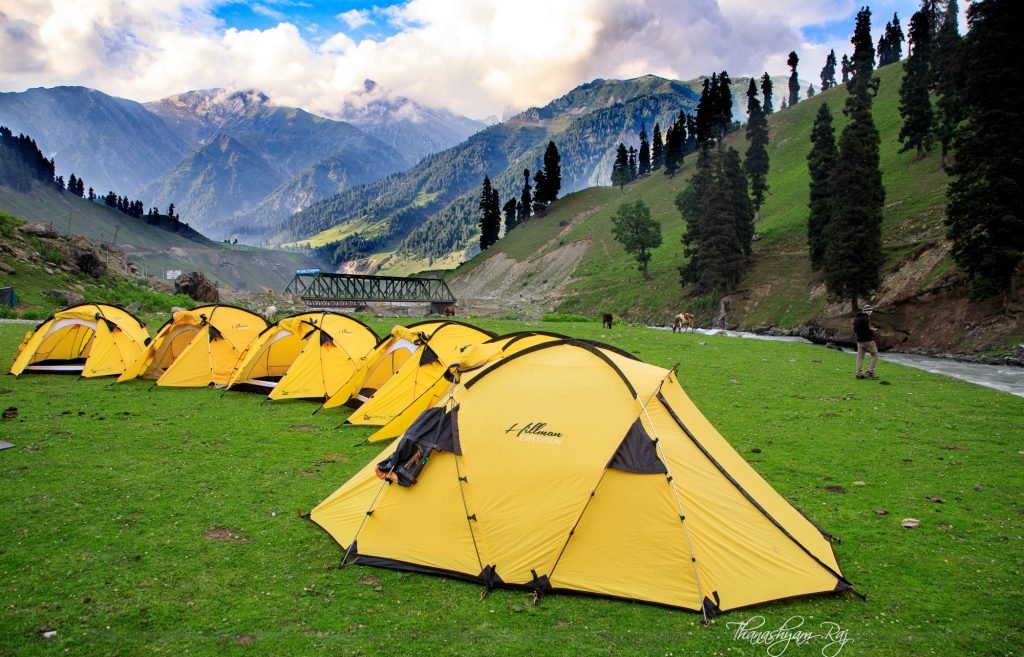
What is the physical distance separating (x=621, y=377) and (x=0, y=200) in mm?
193195

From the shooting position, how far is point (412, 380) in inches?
561

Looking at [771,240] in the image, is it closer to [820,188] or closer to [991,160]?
[820,188]

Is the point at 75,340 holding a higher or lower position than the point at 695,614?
higher

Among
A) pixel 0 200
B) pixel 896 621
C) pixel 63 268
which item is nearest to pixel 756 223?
pixel 63 268

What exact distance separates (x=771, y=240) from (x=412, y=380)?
6313 centimetres

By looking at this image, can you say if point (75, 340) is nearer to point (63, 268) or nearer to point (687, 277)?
point (63, 268)

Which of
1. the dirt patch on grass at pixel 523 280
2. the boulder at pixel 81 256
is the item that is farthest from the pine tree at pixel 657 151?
the boulder at pixel 81 256

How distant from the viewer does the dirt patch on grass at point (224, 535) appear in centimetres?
813

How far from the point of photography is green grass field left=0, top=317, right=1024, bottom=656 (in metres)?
5.94

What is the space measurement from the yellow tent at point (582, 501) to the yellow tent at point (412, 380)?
5.43 meters

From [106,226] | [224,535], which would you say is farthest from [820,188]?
[106,226]

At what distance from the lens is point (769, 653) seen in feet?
19.2

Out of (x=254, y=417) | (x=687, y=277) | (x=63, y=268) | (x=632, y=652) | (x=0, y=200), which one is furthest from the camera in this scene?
(x=0, y=200)

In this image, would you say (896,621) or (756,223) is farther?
(756,223)
